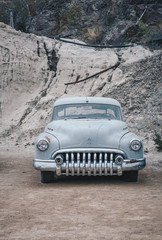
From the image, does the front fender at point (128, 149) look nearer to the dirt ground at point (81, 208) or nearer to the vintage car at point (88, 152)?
the vintage car at point (88, 152)

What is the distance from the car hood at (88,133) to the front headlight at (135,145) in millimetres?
268

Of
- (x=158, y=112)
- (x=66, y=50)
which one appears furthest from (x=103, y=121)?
(x=66, y=50)

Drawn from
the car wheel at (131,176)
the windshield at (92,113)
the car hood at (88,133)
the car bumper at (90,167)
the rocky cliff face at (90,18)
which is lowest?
the car wheel at (131,176)

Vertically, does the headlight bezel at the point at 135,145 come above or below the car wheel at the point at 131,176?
above

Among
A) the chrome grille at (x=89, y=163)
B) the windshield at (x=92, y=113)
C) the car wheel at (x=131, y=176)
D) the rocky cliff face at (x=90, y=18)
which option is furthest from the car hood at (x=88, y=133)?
the rocky cliff face at (x=90, y=18)

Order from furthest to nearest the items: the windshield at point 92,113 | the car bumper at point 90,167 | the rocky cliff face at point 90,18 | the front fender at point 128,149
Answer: the rocky cliff face at point 90,18, the windshield at point 92,113, the front fender at point 128,149, the car bumper at point 90,167

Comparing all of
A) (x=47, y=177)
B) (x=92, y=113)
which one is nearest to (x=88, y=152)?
(x=47, y=177)

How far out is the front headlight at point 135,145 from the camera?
6215 mm

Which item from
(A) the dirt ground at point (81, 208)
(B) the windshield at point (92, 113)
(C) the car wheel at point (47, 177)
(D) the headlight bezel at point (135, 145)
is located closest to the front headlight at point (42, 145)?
(C) the car wheel at point (47, 177)

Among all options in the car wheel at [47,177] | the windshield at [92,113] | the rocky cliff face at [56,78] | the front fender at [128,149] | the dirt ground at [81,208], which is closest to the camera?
the dirt ground at [81,208]

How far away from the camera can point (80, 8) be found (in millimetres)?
26750

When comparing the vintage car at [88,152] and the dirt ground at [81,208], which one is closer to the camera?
the dirt ground at [81,208]

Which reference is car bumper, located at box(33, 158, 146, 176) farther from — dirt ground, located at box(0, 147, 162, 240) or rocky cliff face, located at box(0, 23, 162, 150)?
rocky cliff face, located at box(0, 23, 162, 150)

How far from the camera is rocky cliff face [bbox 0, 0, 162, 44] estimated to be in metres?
23.2
